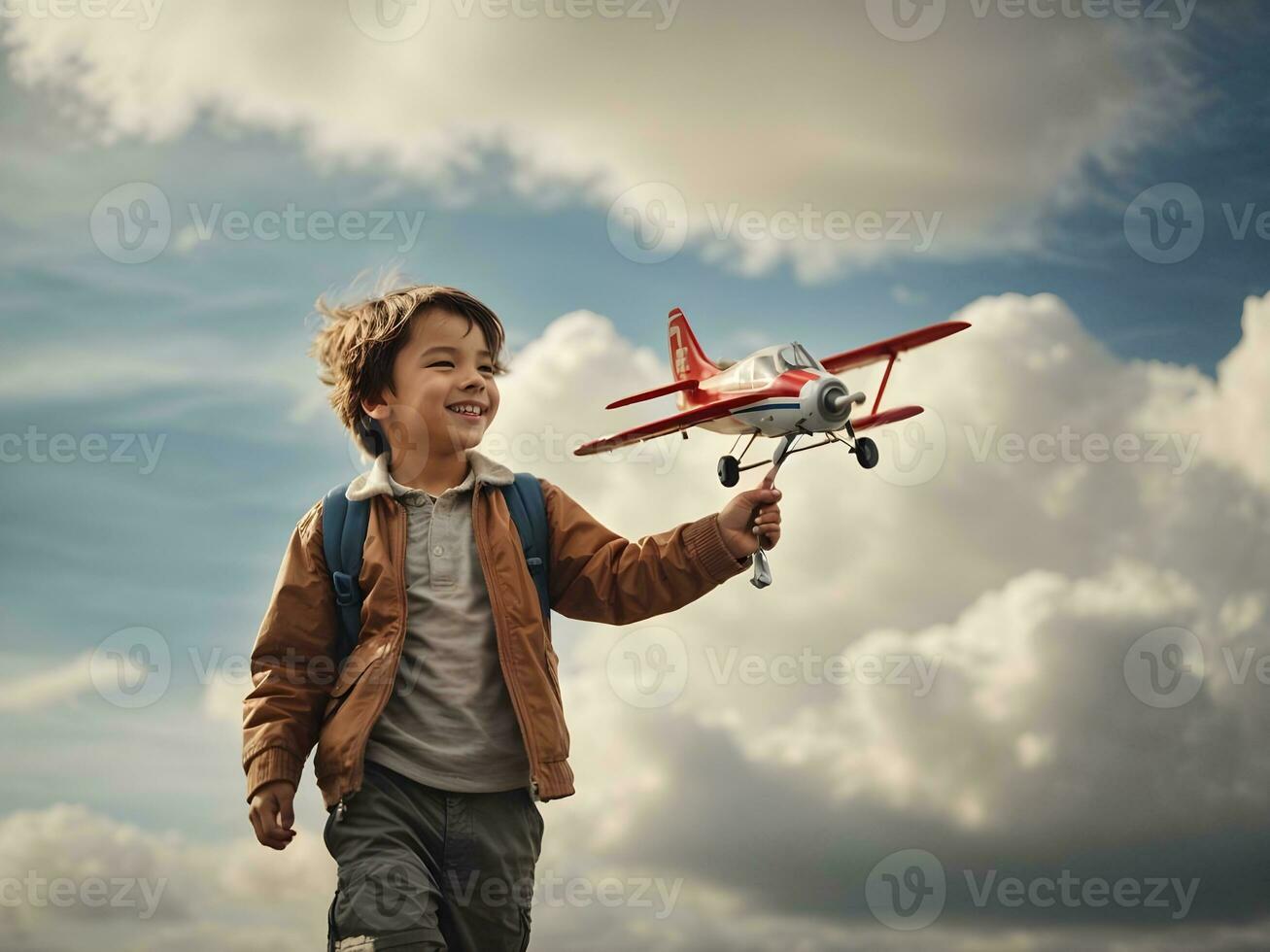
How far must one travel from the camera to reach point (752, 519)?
166 inches

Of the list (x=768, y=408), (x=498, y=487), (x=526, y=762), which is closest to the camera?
(x=768, y=408)

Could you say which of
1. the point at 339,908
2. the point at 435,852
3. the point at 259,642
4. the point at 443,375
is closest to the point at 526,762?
the point at 435,852

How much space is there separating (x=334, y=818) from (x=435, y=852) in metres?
0.37

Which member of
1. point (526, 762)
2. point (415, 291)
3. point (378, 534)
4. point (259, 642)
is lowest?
point (526, 762)

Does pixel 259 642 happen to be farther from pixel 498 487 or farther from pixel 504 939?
pixel 504 939

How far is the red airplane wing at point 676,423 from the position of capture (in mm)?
4258

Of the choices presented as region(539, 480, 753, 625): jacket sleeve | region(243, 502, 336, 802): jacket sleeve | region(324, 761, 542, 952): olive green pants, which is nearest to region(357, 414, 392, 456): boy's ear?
region(243, 502, 336, 802): jacket sleeve

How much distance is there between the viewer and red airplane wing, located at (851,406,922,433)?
13.6 feet

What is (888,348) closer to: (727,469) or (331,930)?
(727,469)

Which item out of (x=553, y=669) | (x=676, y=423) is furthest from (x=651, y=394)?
(x=553, y=669)

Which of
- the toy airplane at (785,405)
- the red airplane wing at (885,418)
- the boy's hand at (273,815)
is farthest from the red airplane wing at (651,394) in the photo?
the boy's hand at (273,815)

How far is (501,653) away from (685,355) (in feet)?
5.84

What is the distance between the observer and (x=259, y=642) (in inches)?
179

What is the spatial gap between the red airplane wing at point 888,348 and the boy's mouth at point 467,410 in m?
1.33
